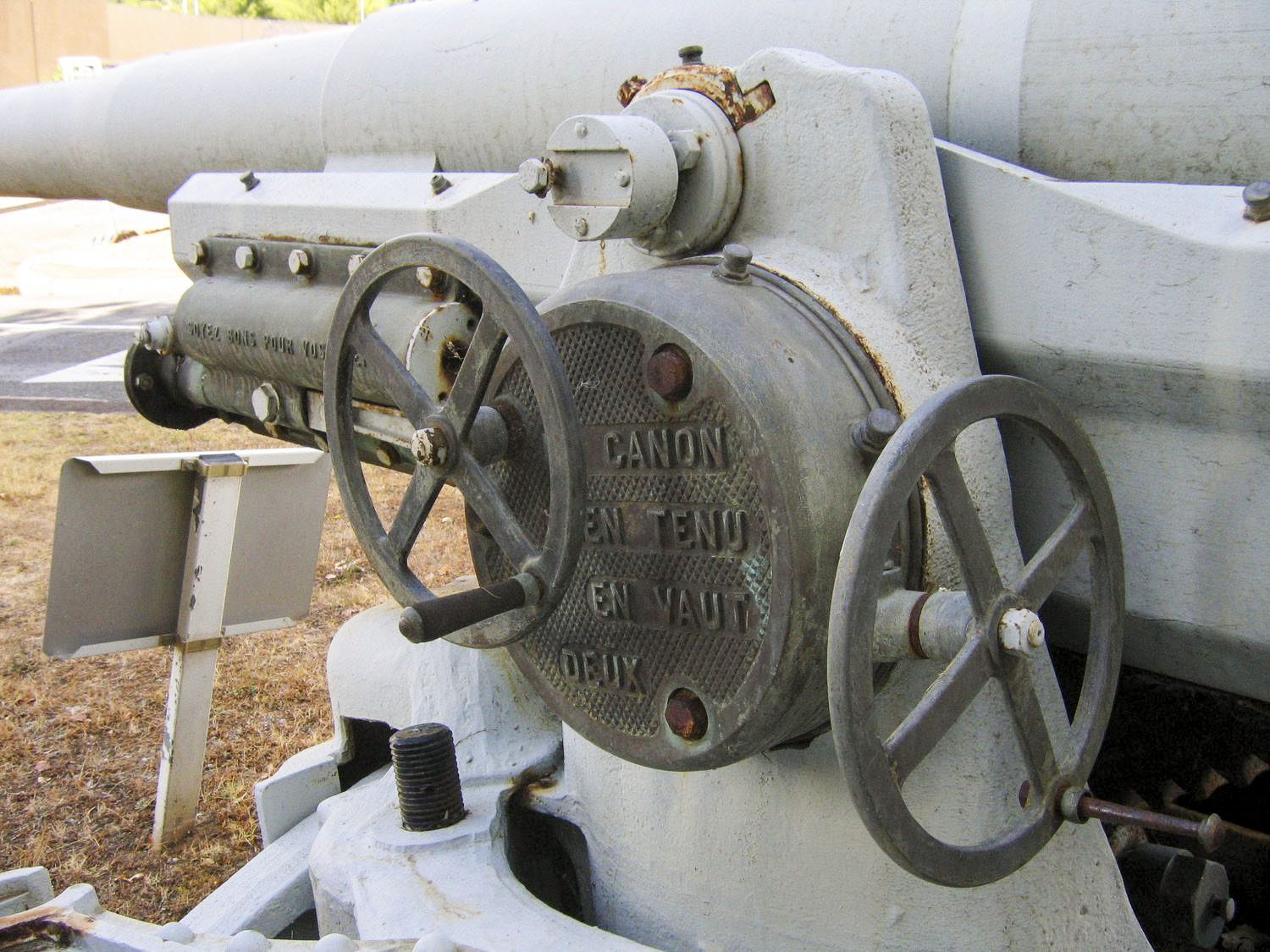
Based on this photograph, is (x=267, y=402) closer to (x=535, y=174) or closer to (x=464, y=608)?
(x=535, y=174)

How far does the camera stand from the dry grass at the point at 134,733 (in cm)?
303

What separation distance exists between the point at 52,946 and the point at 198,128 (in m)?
1.54

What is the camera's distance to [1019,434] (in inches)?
54.6

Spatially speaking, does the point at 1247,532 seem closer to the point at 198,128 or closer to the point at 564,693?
the point at 564,693

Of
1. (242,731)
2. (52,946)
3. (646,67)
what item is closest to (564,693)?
(52,946)

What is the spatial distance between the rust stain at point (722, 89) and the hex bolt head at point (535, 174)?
0.14 m

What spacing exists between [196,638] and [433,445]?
192 cm

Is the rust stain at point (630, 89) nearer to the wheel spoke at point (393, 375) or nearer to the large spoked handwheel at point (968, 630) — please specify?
the wheel spoke at point (393, 375)

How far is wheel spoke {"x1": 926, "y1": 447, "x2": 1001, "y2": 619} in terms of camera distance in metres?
1.11

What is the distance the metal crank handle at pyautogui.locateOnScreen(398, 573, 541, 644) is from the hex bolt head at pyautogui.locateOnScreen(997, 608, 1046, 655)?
41 cm

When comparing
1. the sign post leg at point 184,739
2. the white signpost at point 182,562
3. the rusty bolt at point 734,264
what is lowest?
the sign post leg at point 184,739

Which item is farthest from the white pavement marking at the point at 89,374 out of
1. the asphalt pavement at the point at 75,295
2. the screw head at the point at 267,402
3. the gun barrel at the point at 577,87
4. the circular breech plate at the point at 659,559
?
the circular breech plate at the point at 659,559

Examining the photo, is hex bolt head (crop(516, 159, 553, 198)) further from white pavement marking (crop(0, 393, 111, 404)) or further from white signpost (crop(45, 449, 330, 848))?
white pavement marking (crop(0, 393, 111, 404))

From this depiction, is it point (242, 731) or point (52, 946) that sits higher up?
point (52, 946)
